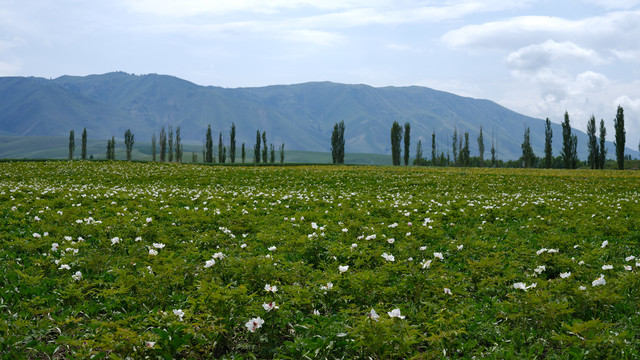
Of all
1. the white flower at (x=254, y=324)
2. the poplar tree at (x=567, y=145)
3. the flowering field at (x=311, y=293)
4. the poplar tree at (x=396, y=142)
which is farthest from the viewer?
the poplar tree at (x=396, y=142)

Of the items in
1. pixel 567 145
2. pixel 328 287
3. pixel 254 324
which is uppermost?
pixel 567 145

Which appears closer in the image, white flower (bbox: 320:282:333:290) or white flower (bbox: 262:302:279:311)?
white flower (bbox: 262:302:279:311)

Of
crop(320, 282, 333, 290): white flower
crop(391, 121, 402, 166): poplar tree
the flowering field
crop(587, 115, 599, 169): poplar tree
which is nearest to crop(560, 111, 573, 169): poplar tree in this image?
crop(587, 115, 599, 169): poplar tree

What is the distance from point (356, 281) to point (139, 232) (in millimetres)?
5780

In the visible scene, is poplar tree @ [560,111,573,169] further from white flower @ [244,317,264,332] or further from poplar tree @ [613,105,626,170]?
white flower @ [244,317,264,332]

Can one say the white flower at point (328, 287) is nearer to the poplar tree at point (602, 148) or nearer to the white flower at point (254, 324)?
the white flower at point (254, 324)

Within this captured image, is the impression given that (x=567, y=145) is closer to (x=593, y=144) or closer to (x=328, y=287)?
(x=593, y=144)

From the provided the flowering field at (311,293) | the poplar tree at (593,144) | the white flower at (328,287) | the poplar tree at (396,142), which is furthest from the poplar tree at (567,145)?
the white flower at (328,287)

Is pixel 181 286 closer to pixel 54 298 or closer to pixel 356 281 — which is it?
pixel 54 298

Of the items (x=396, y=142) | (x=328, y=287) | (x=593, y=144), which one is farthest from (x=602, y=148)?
(x=328, y=287)

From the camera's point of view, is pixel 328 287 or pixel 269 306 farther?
pixel 328 287

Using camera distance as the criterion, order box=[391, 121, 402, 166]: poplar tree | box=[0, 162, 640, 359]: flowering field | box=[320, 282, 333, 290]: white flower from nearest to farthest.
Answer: box=[0, 162, 640, 359]: flowering field, box=[320, 282, 333, 290]: white flower, box=[391, 121, 402, 166]: poplar tree

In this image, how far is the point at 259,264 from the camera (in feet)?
19.0

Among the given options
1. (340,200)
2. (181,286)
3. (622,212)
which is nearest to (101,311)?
(181,286)
